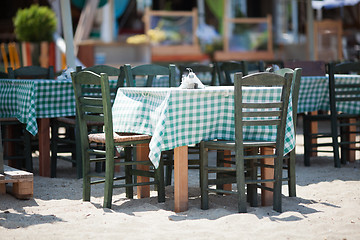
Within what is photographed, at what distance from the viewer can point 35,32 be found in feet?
35.9

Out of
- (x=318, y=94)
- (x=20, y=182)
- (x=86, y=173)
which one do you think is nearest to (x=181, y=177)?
(x=86, y=173)

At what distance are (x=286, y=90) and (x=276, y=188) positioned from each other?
2.21 feet

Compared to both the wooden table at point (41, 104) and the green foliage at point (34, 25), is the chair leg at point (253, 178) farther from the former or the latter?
the green foliage at point (34, 25)

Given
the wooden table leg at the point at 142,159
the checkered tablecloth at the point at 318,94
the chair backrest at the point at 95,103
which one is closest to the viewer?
the chair backrest at the point at 95,103

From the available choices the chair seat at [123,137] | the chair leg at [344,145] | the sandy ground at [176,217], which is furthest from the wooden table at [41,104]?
the chair leg at [344,145]

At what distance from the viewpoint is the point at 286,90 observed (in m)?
4.27

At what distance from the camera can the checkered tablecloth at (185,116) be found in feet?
13.7

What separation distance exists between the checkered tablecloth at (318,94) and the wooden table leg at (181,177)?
8.55 ft

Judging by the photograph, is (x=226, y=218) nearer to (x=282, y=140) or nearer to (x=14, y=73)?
(x=282, y=140)

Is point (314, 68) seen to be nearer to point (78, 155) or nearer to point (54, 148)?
point (78, 155)

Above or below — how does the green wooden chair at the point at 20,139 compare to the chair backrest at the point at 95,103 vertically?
below

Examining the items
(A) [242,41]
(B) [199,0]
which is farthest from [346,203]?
(B) [199,0]

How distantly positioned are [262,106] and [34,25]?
295 inches

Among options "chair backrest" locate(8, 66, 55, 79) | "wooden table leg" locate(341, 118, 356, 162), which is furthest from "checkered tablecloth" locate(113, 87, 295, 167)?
"chair backrest" locate(8, 66, 55, 79)
